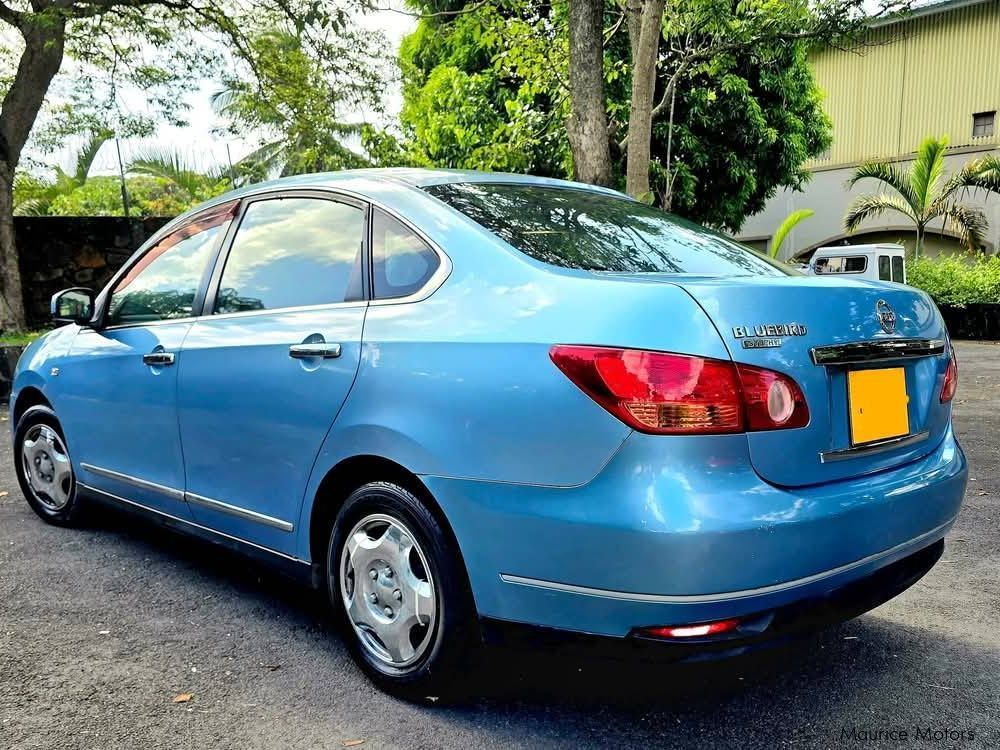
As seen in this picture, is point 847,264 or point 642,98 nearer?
point 642,98

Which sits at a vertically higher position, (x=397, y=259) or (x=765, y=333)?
(x=397, y=259)

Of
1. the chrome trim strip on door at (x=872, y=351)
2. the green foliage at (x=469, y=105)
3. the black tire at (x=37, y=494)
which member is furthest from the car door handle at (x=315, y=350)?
the green foliage at (x=469, y=105)

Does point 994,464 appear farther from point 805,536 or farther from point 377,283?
point 377,283

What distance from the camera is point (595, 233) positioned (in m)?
2.76

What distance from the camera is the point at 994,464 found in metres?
5.71

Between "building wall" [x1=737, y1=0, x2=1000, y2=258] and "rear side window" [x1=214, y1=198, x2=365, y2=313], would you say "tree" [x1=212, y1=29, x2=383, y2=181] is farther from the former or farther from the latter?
"building wall" [x1=737, y1=0, x2=1000, y2=258]

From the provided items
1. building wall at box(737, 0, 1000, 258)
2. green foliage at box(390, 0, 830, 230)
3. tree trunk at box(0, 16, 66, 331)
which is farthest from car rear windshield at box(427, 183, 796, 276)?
building wall at box(737, 0, 1000, 258)

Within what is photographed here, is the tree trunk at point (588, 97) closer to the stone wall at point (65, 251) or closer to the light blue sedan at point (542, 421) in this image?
the light blue sedan at point (542, 421)

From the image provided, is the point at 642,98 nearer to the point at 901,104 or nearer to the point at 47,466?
the point at 47,466

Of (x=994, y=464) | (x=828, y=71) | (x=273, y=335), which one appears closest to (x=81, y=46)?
(x=273, y=335)

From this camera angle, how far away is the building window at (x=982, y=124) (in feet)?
79.0

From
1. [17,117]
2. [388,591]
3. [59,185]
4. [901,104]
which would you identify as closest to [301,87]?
[17,117]

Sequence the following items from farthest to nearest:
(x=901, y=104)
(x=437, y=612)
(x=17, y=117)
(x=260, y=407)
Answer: (x=901, y=104), (x=17, y=117), (x=260, y=407), (x=437, y=612)

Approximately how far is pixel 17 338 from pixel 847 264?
49.7 feet
